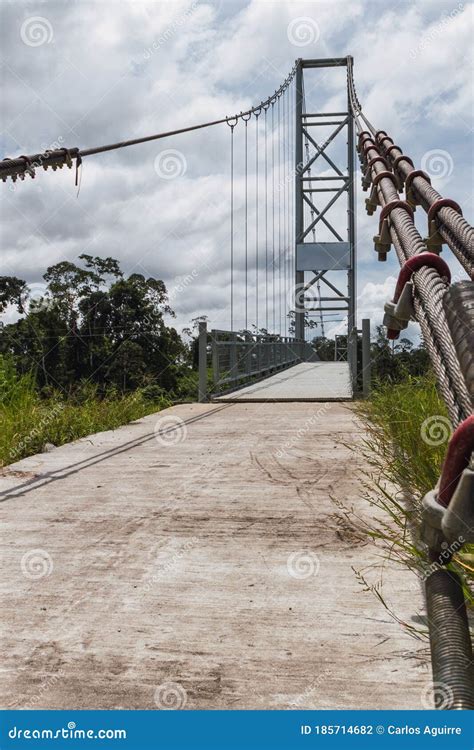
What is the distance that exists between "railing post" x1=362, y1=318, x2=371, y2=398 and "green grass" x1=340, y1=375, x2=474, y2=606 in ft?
11.5

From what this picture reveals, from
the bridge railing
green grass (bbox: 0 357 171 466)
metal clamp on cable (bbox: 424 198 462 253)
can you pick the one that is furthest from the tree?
metal clamp on cable (bbox: 424 198 462 253)

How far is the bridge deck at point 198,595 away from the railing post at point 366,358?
14.0 feet

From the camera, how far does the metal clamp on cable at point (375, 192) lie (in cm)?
221

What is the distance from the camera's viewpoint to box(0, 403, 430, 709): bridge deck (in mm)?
1465

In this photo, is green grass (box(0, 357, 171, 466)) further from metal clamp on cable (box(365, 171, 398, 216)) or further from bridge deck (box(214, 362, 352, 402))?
metal clamp on cable (box(365, 171, 398, 216))

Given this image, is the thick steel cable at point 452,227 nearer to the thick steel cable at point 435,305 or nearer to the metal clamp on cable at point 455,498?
the thick steel cable at point 435,305

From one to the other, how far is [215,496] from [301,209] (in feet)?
66.8

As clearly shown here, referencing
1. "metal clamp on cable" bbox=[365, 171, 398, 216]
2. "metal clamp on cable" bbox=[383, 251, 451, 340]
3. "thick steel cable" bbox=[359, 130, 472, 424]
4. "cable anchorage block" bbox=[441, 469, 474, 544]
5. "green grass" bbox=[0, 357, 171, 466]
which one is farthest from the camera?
"green grass" bbox=[0, 357, 171, 466]

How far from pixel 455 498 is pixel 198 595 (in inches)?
53.1

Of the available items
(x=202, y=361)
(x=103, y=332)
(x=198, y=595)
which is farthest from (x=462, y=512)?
(x=103, y=332)

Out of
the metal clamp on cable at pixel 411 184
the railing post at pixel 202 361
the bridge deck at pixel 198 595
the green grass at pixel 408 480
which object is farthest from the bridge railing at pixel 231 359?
the metal clamp on cable at pixel 411 184

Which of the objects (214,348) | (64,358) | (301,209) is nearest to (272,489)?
Answer: (214,348)

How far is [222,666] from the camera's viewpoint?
5.06ft

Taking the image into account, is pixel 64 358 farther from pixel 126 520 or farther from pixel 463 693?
pixel 463 693
